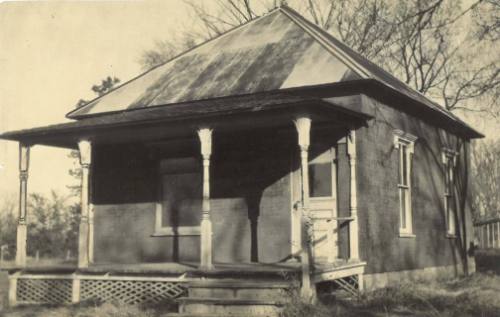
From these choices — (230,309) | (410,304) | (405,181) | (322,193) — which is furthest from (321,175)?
(230,309)

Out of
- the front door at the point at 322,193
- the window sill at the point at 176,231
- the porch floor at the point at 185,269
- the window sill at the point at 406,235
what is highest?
the front door at the point at 322,193

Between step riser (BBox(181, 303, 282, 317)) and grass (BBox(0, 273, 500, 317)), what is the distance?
37 centimetres

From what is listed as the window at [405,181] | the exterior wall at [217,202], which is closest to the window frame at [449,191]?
the window at [405,181]

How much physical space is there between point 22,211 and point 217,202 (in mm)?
4026

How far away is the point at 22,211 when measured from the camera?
14453 mm

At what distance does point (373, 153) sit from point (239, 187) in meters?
2.89

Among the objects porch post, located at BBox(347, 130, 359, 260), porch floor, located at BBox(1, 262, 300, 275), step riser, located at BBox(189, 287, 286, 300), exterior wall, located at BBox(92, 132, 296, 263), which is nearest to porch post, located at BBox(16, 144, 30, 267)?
porch floor, located at BBox(1, 262, 300, 275)

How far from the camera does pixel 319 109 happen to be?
11930mm

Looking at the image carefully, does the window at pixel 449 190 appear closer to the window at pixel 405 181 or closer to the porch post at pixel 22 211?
the window at pixel 405 181

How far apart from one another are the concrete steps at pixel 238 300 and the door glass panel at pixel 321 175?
338 cm

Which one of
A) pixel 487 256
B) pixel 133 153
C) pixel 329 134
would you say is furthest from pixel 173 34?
pixel 329 134

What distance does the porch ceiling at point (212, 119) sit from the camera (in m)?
11.9

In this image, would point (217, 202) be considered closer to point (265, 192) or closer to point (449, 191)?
point (265, 192)

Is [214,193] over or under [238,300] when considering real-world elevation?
over
